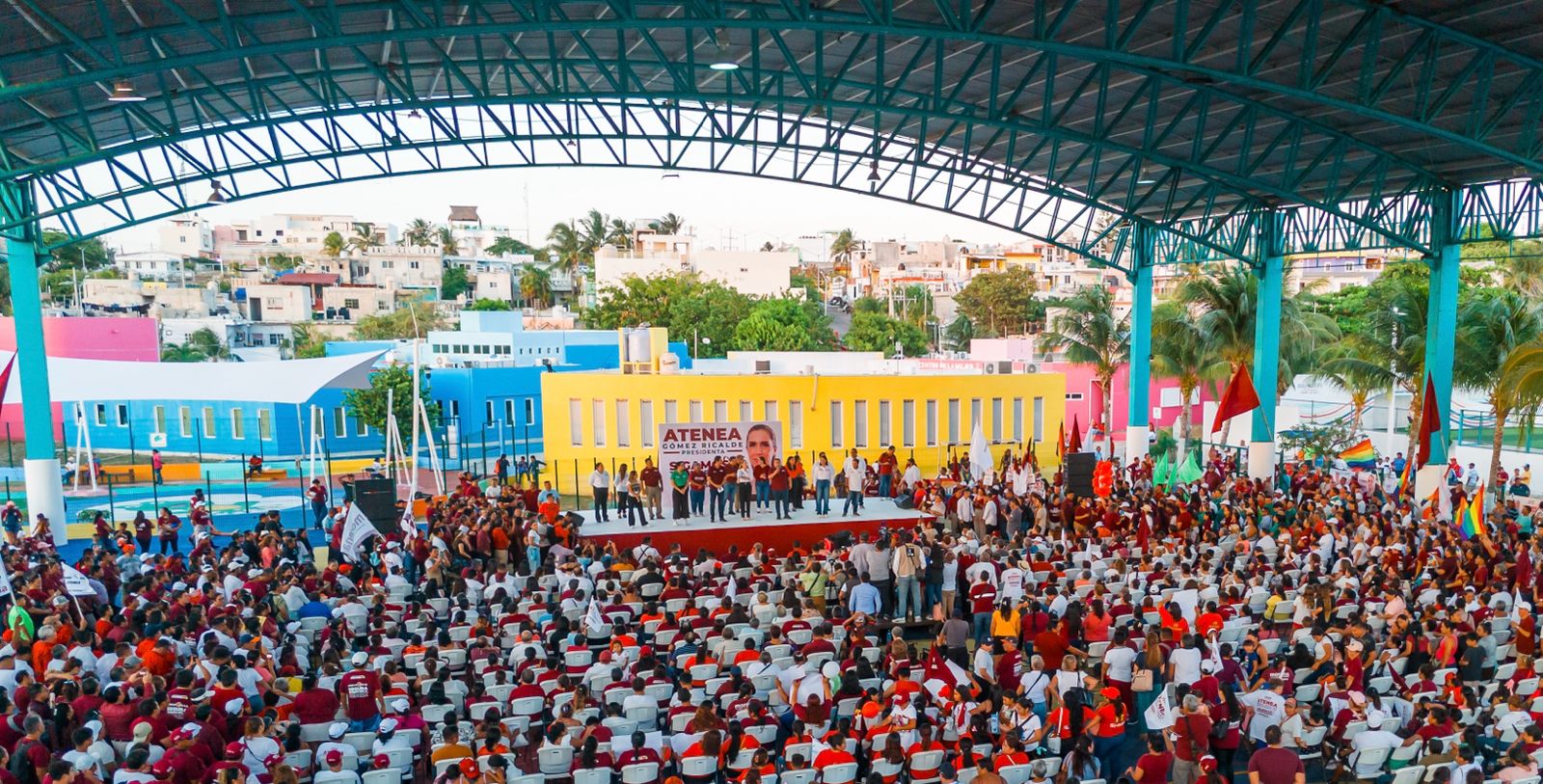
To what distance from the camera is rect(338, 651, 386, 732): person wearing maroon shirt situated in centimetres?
898

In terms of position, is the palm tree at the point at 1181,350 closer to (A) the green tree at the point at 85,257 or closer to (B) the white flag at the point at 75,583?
(B) the white flag at the point at 75,583

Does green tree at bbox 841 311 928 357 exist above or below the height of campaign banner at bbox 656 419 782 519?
above

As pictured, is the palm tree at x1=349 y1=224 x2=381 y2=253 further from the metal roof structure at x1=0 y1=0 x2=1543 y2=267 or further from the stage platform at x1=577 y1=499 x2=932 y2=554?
the stage platform at x1=577 y1=499 x2=932 y2=554

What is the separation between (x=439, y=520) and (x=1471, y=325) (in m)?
22.9

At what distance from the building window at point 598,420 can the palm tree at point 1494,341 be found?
21.3 meters

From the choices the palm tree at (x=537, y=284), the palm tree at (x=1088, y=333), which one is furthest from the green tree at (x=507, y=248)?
the palm tree at (x=1088, y=333)

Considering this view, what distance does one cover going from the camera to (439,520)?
17.0 m

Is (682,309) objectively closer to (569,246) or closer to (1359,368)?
(1359,368)

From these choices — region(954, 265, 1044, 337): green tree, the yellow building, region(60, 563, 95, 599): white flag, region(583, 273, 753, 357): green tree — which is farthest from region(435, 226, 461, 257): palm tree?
region(60, 563, 95, 599): white flag

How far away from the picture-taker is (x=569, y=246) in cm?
9256

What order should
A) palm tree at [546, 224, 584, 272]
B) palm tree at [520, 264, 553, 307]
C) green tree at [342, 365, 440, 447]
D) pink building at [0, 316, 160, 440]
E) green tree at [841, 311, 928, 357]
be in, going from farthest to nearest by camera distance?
1. palm tree at [546, 224, 584, 272]
2. palm tree at [520, 264, 553, 307]
3. green tree at [841, 311, 928, 357]
4. pink building at [0, 316, 160, 440]
5. green tree at [342, 365, 440, 447]

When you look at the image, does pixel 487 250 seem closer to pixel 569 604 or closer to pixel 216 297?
pixel 216 297

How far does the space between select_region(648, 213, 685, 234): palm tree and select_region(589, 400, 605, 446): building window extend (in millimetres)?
75311

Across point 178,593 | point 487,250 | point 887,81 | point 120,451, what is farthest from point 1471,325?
point 487,250
